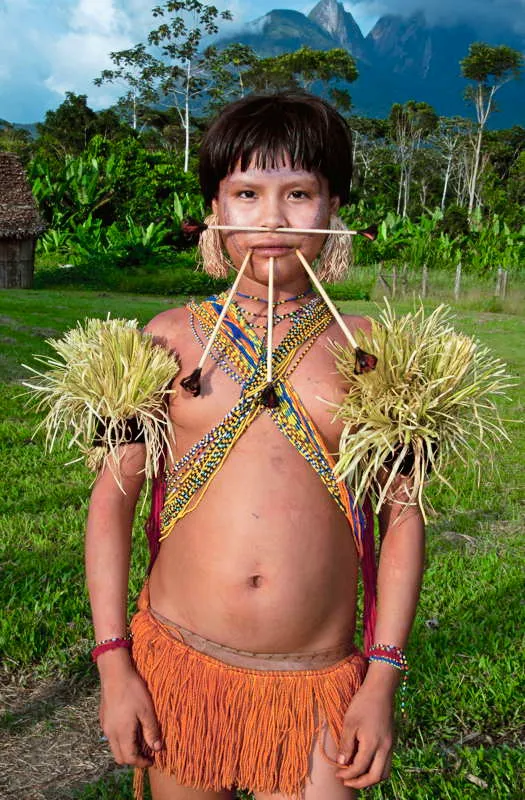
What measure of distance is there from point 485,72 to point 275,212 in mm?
49531

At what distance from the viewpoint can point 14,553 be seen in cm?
401

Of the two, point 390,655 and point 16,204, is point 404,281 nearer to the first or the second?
point 16,204

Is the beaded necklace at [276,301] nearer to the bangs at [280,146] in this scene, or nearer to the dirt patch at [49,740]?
the bangs at [280,146]

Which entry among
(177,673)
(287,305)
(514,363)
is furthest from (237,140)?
(514,363)

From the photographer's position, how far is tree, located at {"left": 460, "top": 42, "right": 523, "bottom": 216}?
44.8 meters

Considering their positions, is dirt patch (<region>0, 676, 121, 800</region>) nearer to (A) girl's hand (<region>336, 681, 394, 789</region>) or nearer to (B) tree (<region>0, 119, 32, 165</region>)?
(A) girl's hand (<region>336, 681, 394, 789</region>)

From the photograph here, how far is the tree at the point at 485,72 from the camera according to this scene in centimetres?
4481

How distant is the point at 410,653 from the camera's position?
329cm

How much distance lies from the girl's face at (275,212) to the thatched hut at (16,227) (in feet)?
63.2

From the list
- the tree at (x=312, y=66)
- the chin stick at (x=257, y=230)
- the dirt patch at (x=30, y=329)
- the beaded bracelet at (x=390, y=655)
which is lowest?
the dirt patch at (x=30, y=329)

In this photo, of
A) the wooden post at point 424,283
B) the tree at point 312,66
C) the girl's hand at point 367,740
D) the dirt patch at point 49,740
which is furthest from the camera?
the tree at point 312,66

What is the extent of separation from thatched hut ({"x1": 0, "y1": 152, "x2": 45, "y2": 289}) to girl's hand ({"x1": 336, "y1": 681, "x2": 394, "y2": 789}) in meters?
19.7

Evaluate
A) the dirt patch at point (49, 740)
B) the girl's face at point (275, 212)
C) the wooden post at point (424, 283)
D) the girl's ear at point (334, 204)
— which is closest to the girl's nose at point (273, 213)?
the girl's face at point (275, 212)

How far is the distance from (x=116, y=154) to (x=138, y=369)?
86.7 ft
